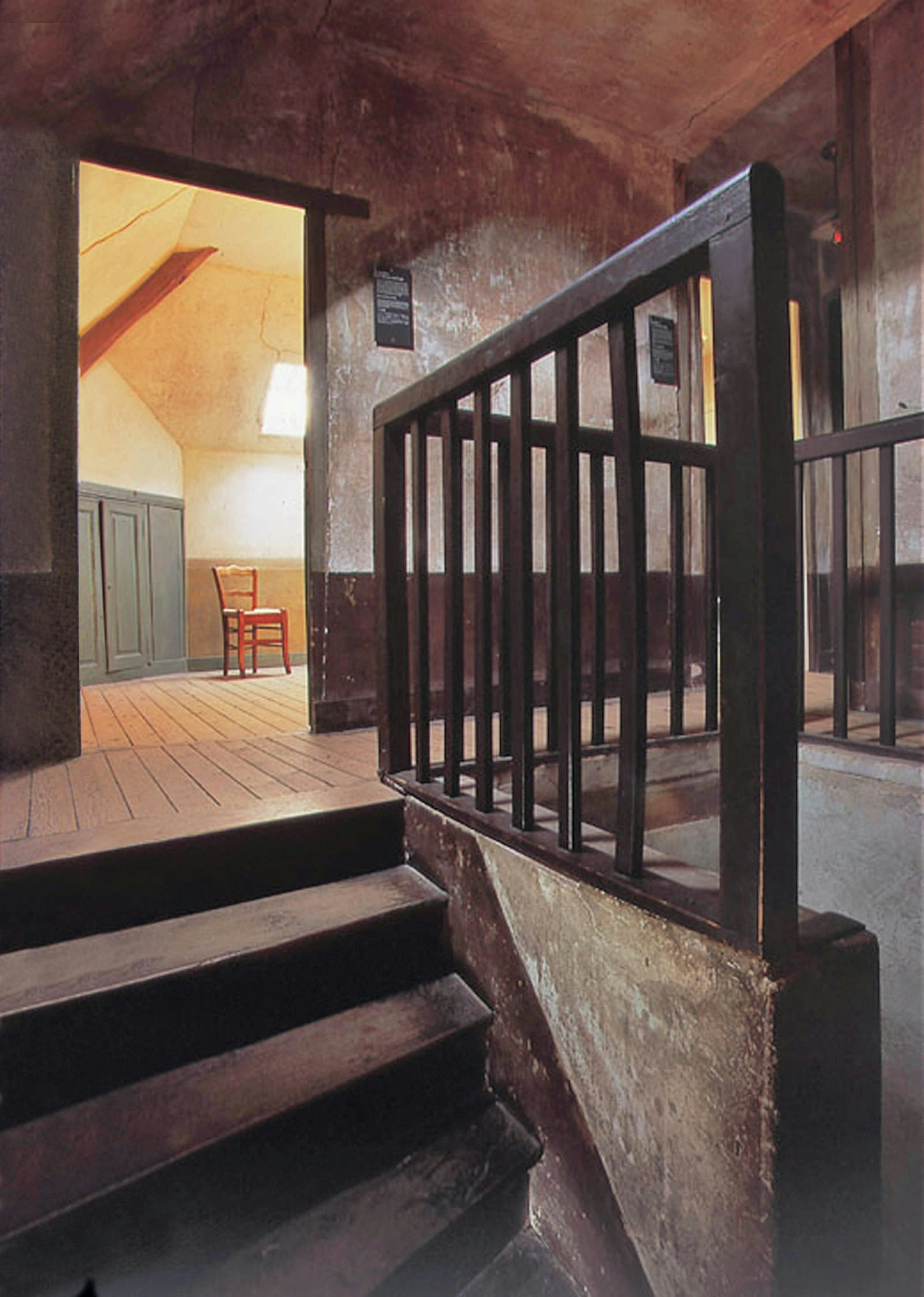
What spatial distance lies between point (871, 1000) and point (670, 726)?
56.1 inches

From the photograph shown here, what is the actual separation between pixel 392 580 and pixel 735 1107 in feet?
4.21

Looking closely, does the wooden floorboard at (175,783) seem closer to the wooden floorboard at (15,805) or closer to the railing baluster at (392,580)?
the wooden floorboard at (15,805)

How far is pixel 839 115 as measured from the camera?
10.8ft

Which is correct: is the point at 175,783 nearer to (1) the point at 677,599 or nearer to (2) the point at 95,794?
(2) the point at 95,794

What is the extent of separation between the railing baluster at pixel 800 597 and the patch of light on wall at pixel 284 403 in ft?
14.8

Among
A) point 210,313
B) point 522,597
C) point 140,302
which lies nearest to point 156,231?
point 140,302

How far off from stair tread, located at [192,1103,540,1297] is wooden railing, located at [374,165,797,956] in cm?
→ 56

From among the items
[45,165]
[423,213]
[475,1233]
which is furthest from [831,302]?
[475,1233]

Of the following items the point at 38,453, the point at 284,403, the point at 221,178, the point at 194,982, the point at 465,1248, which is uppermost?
the point at 284,403

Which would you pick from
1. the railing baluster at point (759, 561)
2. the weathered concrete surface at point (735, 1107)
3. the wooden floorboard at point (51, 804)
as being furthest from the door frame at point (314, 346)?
the railing baluster at point (759, 561)

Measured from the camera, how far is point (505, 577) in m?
1.45

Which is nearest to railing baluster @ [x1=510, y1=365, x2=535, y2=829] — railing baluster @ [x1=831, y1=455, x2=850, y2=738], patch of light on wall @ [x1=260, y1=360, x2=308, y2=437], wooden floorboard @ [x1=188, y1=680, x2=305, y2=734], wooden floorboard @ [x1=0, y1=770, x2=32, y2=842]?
wooden floorboard @ [x1=0, y1=770, x2=32, y2=842]

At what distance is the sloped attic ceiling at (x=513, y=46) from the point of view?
7.55ft

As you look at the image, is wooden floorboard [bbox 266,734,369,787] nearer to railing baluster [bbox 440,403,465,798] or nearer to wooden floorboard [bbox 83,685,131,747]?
railing baluster [bbox 440,403,465,798]
